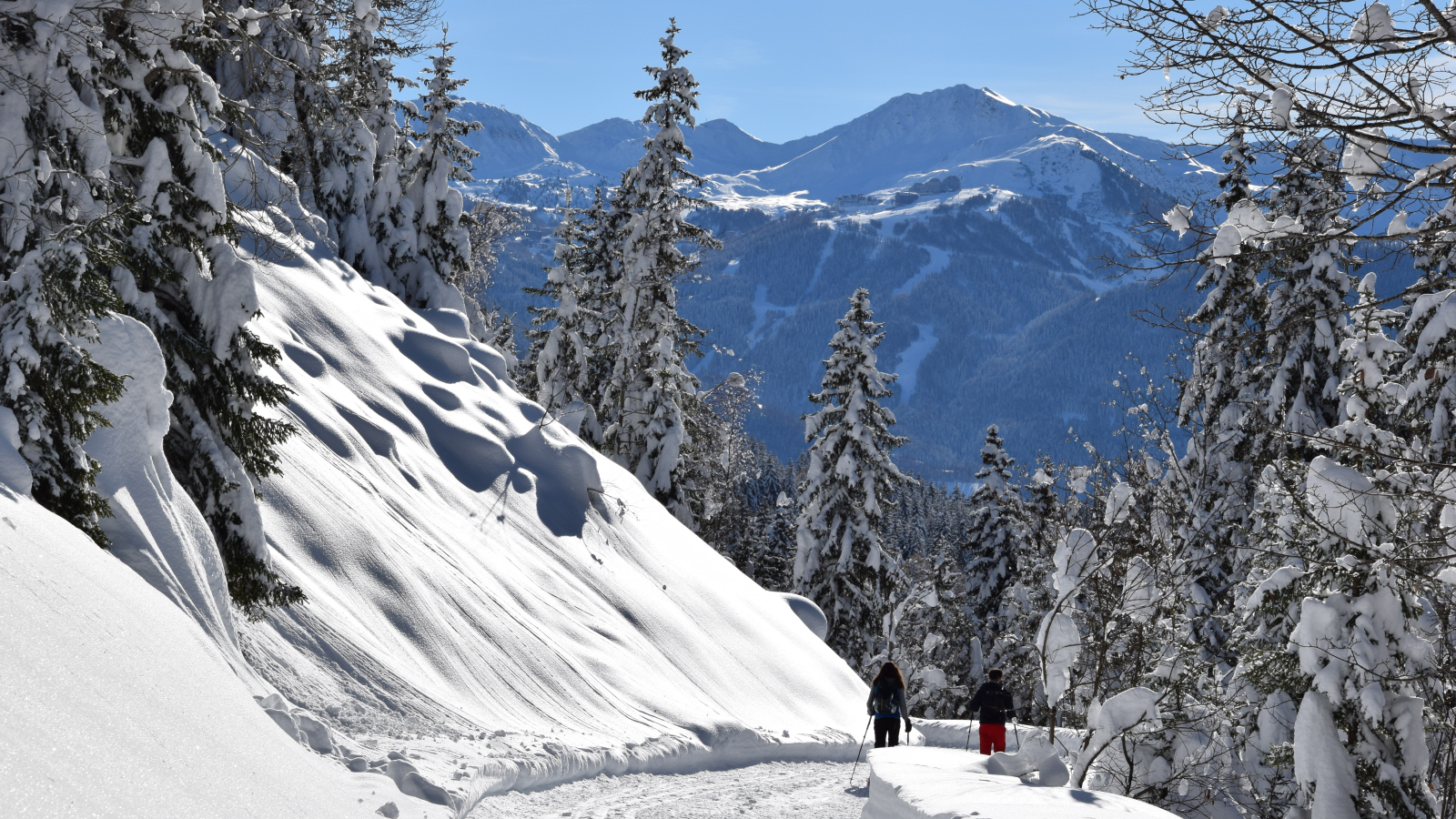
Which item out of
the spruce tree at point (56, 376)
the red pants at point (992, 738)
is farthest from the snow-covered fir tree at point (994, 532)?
the spruce tree at point (56, 376)

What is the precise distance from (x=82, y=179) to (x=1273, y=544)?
12.1 meters

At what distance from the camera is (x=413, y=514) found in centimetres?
1377

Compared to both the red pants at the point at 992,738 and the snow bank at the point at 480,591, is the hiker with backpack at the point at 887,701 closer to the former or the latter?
the red pants at the point at 992,738

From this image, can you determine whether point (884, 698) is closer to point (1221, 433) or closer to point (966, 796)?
point (966, 796)

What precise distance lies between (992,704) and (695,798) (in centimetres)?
429

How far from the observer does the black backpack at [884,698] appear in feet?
44.9

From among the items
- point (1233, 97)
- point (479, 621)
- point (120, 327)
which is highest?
point (1233, 97)

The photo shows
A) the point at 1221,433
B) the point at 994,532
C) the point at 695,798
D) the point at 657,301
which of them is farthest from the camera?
the point at 994,532

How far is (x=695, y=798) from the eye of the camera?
11.0m

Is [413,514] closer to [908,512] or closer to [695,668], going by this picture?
[695,668]

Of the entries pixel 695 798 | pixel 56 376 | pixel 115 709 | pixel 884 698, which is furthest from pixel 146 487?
pixel 884 698

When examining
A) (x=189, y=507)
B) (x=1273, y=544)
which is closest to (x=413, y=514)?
(x=189, y=507)

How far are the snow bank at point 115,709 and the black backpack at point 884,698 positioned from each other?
877 centimetres

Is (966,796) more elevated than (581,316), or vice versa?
(581,316)
